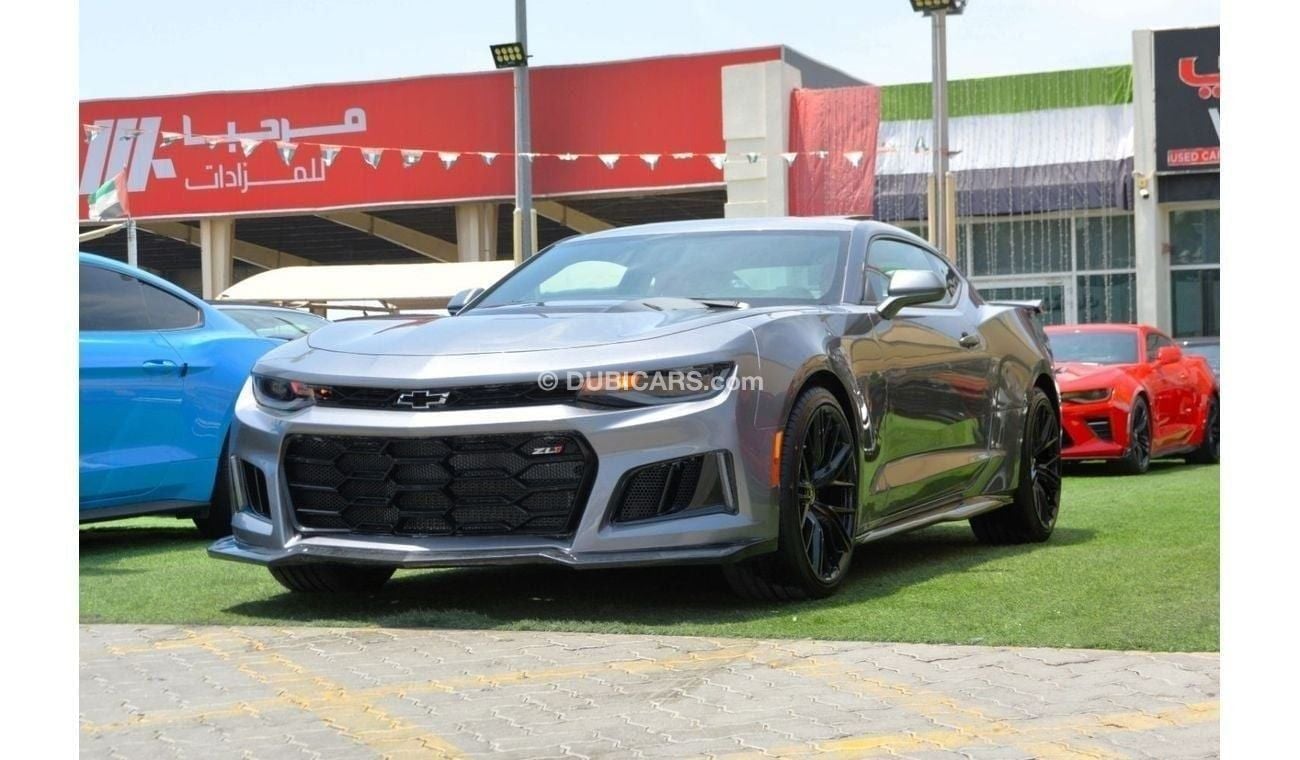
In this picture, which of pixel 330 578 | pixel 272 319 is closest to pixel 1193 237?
pixel 272 319

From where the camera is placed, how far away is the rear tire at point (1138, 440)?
1478cm

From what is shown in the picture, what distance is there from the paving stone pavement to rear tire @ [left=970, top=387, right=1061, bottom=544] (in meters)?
3.15

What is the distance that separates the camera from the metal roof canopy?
1117 inches

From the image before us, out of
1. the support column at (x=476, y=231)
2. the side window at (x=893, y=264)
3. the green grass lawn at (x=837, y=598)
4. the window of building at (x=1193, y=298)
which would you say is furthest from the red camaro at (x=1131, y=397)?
the support column at (x=476, y=231)

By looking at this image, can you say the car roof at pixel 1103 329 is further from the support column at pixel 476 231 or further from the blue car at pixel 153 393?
the support column at pixel 476 231

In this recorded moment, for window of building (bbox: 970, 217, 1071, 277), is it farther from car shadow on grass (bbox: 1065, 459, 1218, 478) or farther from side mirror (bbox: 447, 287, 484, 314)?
side mirror (bbox: 447, 287, 484, 314)

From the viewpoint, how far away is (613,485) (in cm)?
582

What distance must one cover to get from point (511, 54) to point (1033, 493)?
1893 centimetres

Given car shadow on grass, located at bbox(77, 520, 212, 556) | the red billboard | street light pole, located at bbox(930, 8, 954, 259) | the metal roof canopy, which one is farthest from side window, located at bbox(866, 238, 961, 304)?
the red billboard

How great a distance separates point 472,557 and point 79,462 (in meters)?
3.11

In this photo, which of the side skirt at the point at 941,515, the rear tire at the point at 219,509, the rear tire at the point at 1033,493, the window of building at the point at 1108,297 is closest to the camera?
the side skirt at the point at 941,515
